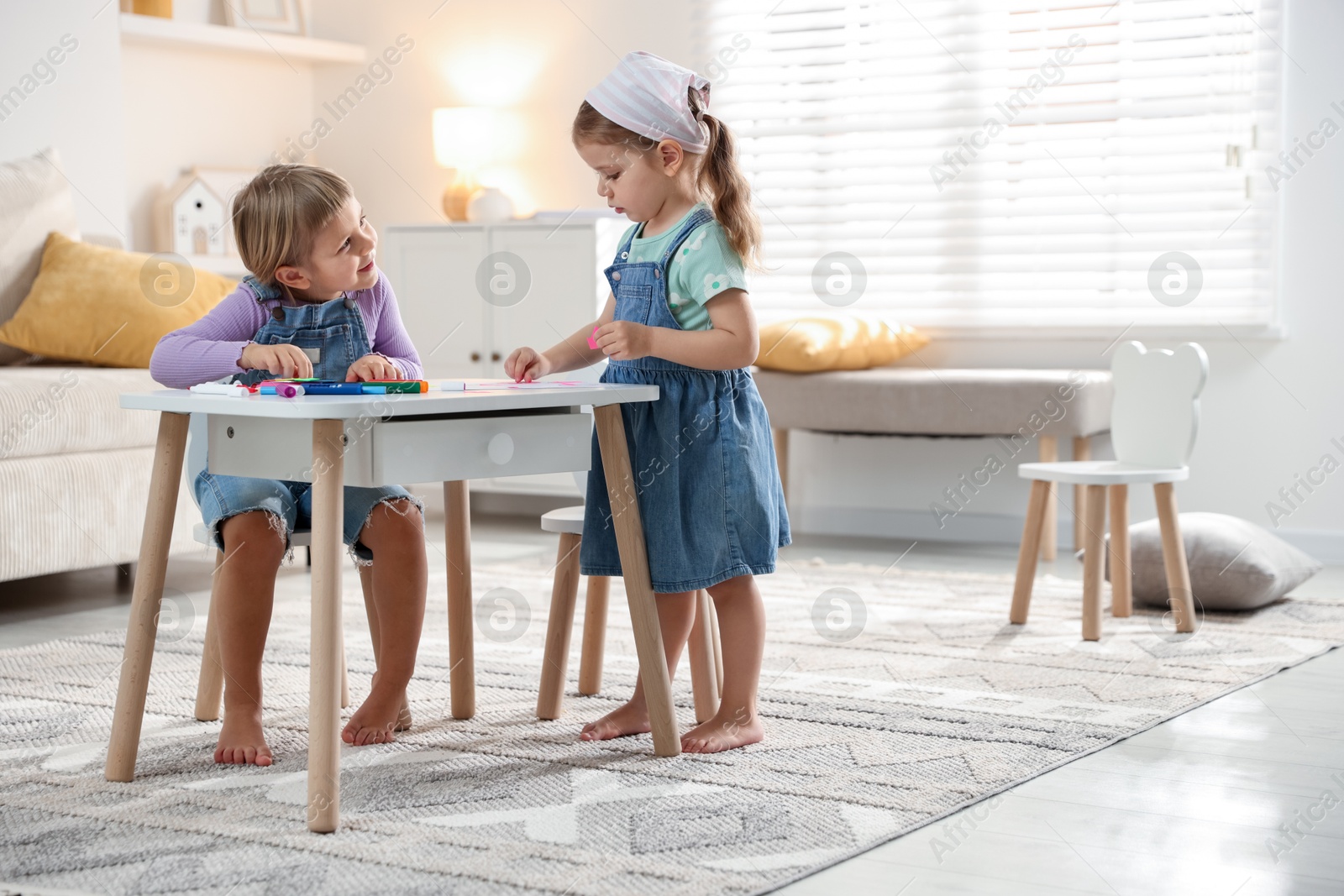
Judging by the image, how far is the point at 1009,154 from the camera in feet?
12.3

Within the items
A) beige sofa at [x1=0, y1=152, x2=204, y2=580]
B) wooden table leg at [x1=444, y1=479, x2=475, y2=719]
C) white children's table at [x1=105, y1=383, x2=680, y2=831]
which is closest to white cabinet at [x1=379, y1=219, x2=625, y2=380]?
beige sofa at [x1=0, y1=152, x2=204, y2=580]

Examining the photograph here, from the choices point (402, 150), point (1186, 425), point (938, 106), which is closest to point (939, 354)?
point (938, 106)

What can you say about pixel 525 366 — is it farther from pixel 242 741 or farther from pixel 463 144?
pixel 463 144

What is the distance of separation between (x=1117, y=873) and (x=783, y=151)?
9.63ft

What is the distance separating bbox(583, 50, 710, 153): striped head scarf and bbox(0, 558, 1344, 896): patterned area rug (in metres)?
0.77

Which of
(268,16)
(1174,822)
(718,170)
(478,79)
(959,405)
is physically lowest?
(1174,822)

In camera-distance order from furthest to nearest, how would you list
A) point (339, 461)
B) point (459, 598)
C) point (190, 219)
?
point (190, 219) < point (459, 598) < point (339, 461)

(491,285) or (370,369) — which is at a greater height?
(491,285)

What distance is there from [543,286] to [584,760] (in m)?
2.32

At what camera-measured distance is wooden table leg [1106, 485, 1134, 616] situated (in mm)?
2664

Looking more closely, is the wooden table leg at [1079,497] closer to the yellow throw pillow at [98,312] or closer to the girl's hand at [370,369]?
the yellow throw pillow at [98,312]

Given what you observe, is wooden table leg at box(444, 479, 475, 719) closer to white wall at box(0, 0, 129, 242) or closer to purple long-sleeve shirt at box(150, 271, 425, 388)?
purple long-sleeve shirt at box(150, 271, 425, 388)

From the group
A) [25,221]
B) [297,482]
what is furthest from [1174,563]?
[25,221]

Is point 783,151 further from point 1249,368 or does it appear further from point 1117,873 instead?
point 1117,873
